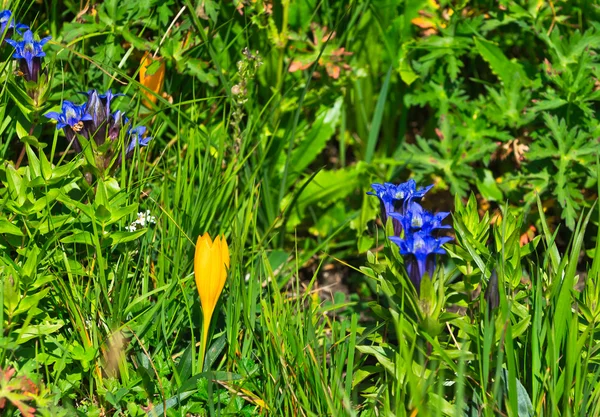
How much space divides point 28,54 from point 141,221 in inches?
23.5

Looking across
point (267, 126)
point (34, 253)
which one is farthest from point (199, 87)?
point (34, 253)

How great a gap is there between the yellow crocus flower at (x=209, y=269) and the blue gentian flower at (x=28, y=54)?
31.7 inches

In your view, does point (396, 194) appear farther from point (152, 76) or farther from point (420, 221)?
point (152, 76)

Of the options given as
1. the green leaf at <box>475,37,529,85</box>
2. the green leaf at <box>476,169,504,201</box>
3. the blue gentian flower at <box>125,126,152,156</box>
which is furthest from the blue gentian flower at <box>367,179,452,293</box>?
the green leaf at <box>475,37,529,85</box>

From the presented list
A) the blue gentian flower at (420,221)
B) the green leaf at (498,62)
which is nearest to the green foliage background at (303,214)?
the green leaf at (498,62)

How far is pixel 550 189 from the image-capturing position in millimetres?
2891

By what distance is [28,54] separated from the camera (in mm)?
2289

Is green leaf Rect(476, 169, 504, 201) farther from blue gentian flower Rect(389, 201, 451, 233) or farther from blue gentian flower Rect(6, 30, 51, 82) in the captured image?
blue gentian flower Rect(6, 30, 51, 82)

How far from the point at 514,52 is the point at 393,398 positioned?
6.38 feet

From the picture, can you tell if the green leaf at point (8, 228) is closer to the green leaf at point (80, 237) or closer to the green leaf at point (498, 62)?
the green leaf at point (80, 237)

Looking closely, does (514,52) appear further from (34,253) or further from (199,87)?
(34,253)

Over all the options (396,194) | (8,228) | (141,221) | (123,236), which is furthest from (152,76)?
(396,194)

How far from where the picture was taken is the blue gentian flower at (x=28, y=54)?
2281mm

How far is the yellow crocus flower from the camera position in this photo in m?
1.97
